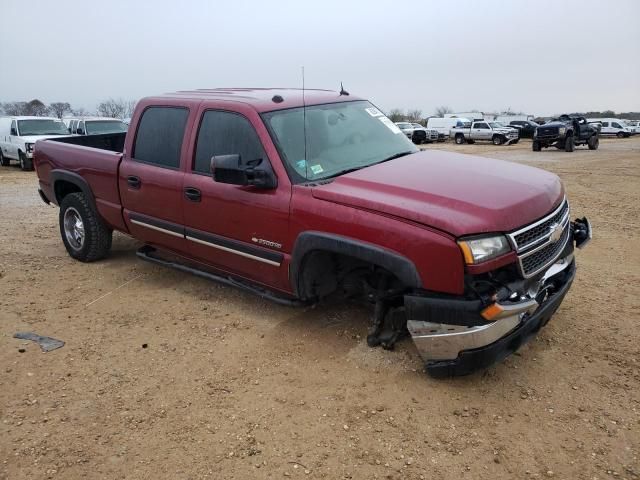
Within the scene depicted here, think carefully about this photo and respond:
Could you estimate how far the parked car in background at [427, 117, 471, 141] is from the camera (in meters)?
40.7

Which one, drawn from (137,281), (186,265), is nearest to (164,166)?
(186,265)

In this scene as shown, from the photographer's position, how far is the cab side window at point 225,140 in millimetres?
4004

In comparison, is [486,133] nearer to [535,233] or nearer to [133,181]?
[133,181]

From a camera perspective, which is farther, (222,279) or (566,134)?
(566,134)

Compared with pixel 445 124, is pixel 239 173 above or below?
above

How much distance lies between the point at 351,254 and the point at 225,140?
5.14 ft

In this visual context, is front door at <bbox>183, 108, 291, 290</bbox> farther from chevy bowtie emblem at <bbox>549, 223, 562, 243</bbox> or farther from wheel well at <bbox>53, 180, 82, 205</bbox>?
wheel well at <bbox>53, 180, 82, 205</bbox>

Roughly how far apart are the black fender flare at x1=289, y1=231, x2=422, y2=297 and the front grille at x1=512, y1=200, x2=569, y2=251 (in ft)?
2.02

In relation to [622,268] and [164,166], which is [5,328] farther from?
[622,268]

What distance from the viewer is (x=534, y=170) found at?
404 centimetres

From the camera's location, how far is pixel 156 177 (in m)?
4.68

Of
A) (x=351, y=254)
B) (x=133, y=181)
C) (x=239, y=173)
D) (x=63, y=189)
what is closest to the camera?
(x=351, y=254)

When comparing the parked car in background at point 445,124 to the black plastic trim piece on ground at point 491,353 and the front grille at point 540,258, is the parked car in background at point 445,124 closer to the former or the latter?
the front grille at point 540,258

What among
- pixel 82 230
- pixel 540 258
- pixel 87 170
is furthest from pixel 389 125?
pixel 82 230
